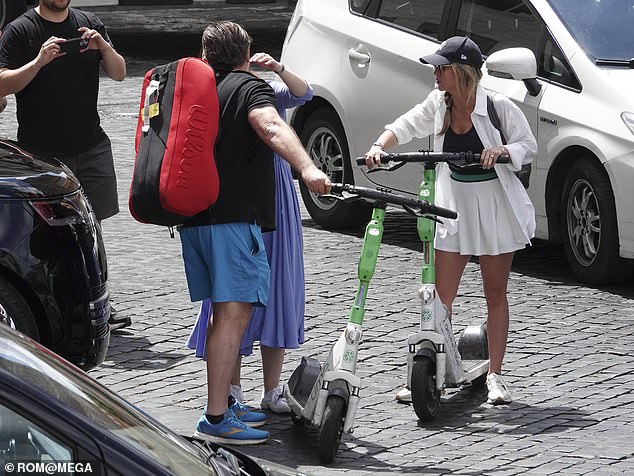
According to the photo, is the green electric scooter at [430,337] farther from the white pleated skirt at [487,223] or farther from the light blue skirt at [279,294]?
the light blue skirt at [279,294]

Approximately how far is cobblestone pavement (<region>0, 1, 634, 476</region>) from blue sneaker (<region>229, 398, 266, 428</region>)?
9 cm

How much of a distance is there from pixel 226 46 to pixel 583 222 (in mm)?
3480

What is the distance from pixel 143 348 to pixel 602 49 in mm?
3388

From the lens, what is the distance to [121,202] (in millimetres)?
11930

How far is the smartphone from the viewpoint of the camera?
25.8ft

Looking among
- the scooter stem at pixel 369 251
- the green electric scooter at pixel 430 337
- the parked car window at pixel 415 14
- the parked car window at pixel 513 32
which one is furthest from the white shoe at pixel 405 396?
the parked car window at pixel 415 14

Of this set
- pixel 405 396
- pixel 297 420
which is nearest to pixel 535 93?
pixel 405 396

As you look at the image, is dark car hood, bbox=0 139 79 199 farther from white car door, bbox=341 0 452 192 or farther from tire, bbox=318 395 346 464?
white car door, bbox=341 0 452 192

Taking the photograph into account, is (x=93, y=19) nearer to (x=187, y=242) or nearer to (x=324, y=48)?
(x=187, y=242)

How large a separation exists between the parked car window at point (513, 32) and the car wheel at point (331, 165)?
1.32 meters

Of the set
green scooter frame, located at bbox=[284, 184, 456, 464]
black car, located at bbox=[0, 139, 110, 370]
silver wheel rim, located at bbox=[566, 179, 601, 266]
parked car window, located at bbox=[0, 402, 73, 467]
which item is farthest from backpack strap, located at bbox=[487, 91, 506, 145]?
parked car window, located at bbox=[0, 402, 73, 467]

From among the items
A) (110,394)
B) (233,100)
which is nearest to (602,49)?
(233,100)

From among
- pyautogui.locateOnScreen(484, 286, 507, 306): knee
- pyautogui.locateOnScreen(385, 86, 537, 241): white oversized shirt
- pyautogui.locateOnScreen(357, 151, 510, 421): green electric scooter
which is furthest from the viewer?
pyautogui.locateOnScreen(484, 286, 507, 306): knee

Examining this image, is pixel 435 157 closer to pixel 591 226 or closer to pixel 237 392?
pixel 237 392
